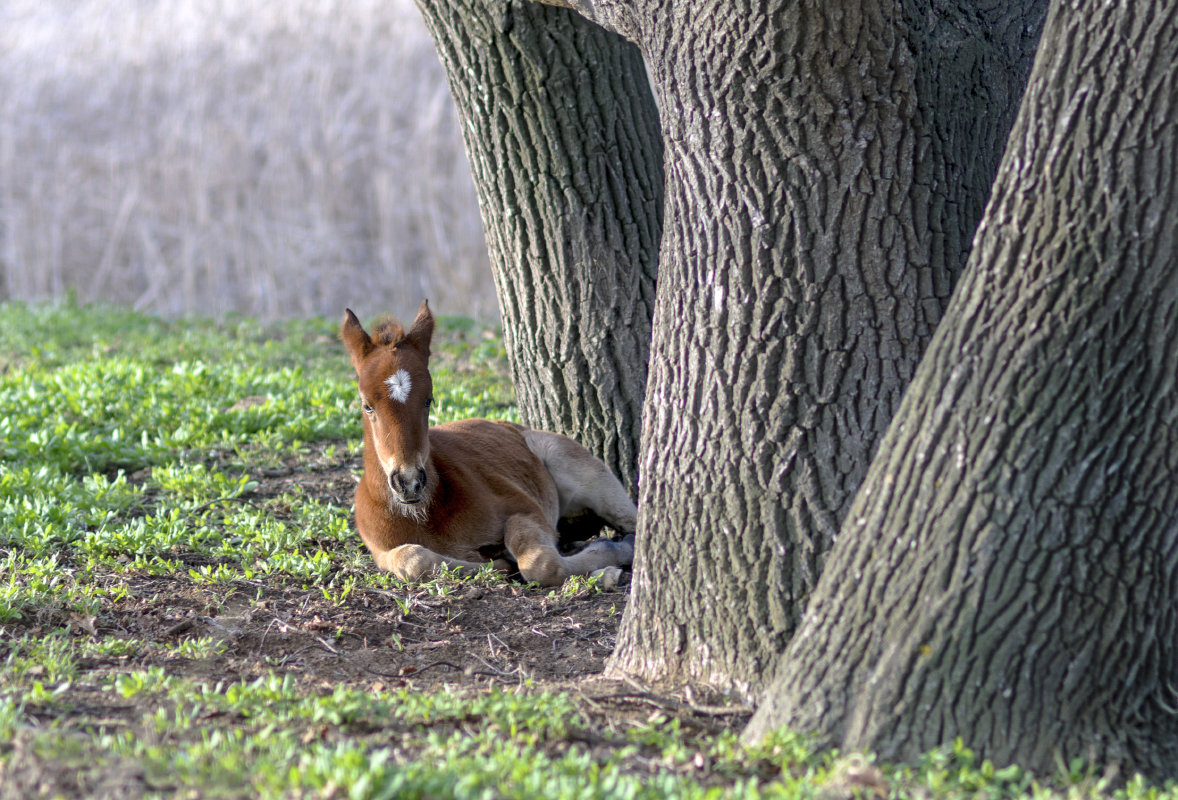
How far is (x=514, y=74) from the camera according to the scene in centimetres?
631

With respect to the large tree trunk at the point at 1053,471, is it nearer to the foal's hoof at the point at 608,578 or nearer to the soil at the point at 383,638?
the soil at the point at 383,638

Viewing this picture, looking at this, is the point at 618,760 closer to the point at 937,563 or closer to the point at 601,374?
the point at 937,563

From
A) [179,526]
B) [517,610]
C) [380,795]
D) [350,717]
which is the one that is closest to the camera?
[380,795]

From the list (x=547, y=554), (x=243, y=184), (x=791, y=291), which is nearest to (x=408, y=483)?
(x=547, y=554)

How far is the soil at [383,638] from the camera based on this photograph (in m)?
3.88

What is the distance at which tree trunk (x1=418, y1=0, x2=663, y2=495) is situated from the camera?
20.7 feet

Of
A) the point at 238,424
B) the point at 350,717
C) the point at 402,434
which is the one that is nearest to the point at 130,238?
the point at 238,424

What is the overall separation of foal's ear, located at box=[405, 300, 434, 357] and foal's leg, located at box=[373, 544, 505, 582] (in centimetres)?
106

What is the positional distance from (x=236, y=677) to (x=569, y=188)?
346 cm

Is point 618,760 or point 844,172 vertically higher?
point 844,172

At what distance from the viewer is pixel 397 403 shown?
557 cm

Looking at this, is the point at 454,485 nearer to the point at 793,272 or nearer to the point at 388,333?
the point at 388,333

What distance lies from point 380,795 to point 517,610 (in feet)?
8.40

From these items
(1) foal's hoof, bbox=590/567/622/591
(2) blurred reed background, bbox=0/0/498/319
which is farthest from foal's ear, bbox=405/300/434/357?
(2) blurred reed background, bbox=0/0/498/319
